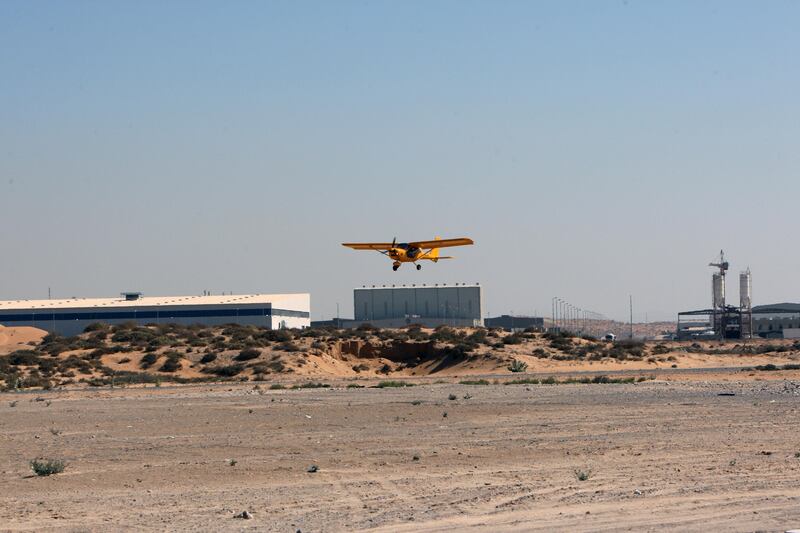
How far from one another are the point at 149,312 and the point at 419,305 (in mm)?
28966

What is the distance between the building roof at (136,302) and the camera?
11638 centimetres

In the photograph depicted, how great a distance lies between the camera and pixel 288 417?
106 feet

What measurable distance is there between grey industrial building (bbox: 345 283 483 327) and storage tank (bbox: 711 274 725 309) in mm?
24039

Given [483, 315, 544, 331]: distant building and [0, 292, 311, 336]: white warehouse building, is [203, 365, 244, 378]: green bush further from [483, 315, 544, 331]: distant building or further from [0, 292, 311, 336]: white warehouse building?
[483, 315, 544, 331]: distant building

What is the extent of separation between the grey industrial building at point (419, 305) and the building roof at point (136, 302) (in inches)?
344

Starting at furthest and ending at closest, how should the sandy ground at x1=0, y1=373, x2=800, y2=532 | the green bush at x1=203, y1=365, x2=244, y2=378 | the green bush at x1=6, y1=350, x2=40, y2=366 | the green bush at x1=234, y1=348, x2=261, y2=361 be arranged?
the green bush at x1=234, y1=348, x2=261, y2=361
the green bush at x1=6, y1=350, x2=40, y2=366
the green bush at x1=203, y1=365, x2=244, y2=378
the sandy ground at x1=0, y1=373, x2=800, y2=532

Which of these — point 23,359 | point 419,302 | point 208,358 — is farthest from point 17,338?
point 419,302

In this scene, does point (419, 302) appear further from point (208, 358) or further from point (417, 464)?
point (417, 464)

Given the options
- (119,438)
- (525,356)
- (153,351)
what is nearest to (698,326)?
(525,356)

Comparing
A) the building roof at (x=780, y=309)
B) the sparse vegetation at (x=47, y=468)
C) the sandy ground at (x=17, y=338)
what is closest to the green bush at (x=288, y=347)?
the sandy ground at (x=17, y=338)

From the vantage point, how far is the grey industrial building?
123500 mm

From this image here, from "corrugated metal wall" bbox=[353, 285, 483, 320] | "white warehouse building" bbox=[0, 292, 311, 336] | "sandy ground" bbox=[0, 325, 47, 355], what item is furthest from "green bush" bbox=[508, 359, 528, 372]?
"corrugated metal wall" bbox=[353, 285, 483, 320]

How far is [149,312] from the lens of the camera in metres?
116

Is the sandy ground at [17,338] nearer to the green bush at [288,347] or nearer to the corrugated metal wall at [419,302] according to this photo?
the green bush at [288,347]
